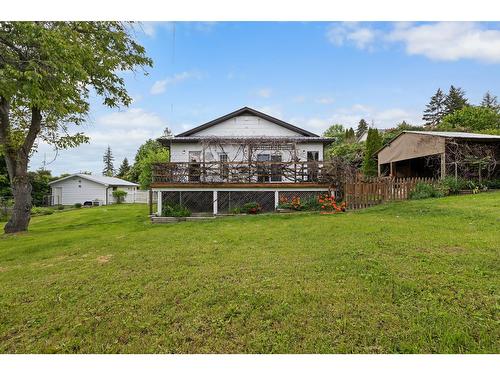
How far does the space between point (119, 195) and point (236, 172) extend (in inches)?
946

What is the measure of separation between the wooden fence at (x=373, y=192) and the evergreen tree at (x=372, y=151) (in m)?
11.8

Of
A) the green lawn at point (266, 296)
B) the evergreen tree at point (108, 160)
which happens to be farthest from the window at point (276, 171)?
the evergreen tree at point (108, 160)

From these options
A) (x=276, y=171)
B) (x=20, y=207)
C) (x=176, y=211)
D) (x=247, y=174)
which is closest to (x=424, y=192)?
(x=276, y=171)

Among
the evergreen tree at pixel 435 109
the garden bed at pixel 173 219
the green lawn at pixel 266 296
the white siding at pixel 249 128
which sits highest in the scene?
the evergreen tree at pixel 435 109

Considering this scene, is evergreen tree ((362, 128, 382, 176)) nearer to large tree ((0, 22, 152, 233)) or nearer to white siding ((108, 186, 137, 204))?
large tree ((0, 22, 152, 233))

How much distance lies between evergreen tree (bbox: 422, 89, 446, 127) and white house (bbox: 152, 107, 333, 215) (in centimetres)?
4607

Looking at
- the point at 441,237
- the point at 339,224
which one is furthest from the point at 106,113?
the point at 441,237

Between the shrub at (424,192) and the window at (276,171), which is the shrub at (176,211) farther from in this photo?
the shrub at (424,192)

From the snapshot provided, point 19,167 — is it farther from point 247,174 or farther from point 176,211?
point 247,174

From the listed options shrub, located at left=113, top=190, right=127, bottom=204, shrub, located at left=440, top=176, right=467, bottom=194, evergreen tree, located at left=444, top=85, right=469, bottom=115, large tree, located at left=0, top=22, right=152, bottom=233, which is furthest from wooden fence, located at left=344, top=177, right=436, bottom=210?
evergreen tree, located at left=444, top=85, right=469, bottom=115

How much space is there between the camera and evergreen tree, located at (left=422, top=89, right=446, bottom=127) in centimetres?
4894

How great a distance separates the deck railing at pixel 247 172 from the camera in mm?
12594

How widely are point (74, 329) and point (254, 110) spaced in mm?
14846

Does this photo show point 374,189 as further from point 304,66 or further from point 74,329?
point 74,329
